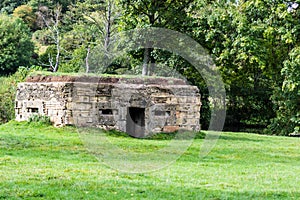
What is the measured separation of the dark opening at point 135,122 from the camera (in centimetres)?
1936

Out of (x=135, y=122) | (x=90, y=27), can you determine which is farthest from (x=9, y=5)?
(x=135, y=122)

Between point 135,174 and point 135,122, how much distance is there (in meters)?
8.30

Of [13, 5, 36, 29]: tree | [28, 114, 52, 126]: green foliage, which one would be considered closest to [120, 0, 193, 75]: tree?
[28, 114, 52, 126]: green foliage

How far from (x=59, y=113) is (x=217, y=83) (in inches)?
466

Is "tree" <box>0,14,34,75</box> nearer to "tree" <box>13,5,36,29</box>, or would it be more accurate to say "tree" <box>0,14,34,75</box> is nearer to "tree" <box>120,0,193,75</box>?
"tree" <box>13,5,36,29</box>

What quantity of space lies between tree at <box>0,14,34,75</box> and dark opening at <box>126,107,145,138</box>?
63.4 feet

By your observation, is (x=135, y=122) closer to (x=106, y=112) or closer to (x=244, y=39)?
(x=106, y=112)

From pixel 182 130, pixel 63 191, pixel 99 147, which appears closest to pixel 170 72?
pixel 182 130

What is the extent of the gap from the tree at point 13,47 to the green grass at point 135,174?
20.1 m

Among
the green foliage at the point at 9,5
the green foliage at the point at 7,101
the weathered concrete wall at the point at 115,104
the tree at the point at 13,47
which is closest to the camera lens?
the weathered concrete wall at the point at 115,104

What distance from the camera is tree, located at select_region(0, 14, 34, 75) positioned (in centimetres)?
3700

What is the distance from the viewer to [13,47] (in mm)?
37312

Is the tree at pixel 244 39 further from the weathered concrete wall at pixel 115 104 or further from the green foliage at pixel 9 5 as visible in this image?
the green foliage at pixel 9 5

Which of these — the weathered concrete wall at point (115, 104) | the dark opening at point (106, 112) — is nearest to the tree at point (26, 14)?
the weathered concrete wall at point (115, 104)
